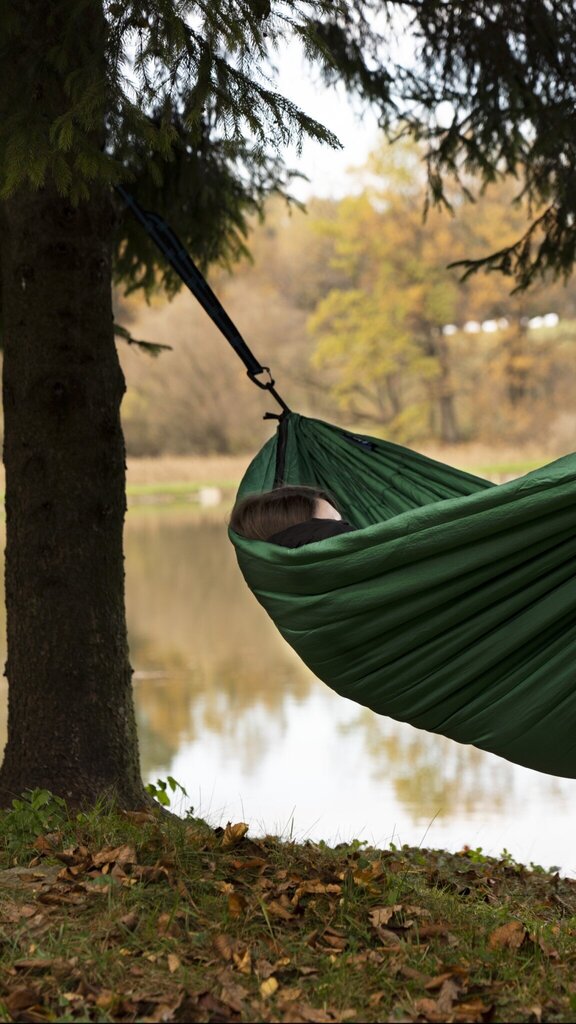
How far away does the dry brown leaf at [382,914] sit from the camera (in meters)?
2.05

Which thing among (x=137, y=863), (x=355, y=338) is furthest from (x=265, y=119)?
(x=355, y=338)

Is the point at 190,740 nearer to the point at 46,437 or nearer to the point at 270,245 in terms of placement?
the point at 46,437

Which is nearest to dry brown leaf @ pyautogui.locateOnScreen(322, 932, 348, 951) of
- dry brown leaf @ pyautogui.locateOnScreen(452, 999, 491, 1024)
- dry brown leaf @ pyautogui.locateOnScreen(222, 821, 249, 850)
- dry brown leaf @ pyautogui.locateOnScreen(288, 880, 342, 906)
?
dry brown leaf @ pyautogui.locateOnScreen(288, 880, 342, 906)

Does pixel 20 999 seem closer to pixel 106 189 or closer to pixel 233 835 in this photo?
pixel 233 835

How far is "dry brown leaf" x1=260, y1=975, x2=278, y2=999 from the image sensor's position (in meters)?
1.75

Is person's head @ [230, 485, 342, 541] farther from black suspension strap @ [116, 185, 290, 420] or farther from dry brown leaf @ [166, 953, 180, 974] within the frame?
dry brown leaf @ [166, 953, 180, 974]

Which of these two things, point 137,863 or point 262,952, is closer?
point 262,952

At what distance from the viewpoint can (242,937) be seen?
195 cm

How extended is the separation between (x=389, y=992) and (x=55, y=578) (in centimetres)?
140

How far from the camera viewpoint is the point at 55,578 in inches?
111

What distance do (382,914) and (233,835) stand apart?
41 centimetres

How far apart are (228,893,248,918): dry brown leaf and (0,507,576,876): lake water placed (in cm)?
72

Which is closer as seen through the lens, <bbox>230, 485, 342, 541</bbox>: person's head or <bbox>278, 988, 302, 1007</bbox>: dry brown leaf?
<bbox>278, 988, 302, 1007</bbox>: dry brown leaf

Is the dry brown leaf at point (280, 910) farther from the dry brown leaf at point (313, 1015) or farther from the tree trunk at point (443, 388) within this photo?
the tree trunk at point (443, 388)
